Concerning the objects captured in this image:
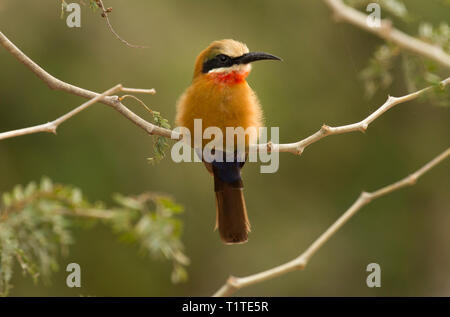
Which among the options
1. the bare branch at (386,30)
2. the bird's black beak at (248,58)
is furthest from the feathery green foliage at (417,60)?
the bird's black beak at (248,58)

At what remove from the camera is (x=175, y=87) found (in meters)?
5.01

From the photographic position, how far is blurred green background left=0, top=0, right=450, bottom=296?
4980mm

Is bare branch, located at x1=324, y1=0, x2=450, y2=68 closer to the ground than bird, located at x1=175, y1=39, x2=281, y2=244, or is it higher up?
closer to the ground

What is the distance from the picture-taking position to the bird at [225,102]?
2732mm

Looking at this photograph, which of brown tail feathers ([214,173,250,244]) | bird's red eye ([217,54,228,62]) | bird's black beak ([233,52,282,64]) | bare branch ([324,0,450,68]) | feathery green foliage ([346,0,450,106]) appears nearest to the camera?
bare branch ([324,0,450,68])

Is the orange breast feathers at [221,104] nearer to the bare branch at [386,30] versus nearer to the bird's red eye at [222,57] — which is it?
the bird's red eye at [222,57]

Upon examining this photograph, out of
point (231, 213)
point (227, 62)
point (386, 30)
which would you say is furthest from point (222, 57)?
point (386, 30)

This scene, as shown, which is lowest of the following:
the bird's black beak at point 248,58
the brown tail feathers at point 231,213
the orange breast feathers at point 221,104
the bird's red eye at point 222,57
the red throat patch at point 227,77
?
the brown tail feathers at point 231,213

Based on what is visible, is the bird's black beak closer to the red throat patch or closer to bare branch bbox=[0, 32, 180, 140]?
the red throat patch

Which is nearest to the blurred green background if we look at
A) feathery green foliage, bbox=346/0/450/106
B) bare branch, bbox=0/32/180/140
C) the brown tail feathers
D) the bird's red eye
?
the brown tail feathers

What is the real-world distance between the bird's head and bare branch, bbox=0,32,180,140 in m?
0.65

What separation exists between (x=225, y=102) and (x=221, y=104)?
0.07 ft

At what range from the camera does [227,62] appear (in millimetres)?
2752

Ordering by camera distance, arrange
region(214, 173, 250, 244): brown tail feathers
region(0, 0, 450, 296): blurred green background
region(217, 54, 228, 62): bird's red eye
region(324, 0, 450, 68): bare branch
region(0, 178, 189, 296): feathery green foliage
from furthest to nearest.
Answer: region(0, 0, 450, 296): blurred green background
region(214, 173, 250, 244): brown tail feathers
region(217, 54, 228, 62): bird's red eye
region(0, 178, 189, 296): feathery green foliage
region(324, 0, 450, 68): bare branch
